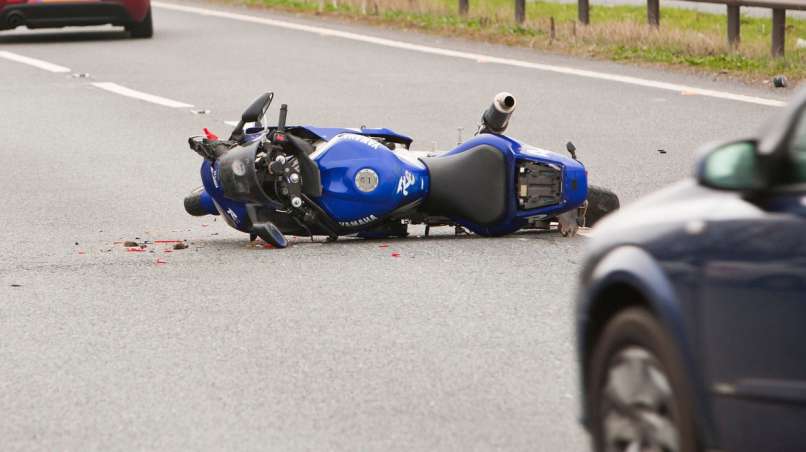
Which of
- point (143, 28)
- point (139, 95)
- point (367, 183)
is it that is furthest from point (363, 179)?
point (143, 28)

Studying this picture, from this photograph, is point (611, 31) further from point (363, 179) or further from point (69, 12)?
point (363, 179)

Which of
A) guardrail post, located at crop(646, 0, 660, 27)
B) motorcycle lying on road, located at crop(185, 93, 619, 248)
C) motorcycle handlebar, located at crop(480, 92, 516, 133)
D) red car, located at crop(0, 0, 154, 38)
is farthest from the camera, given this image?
red car, located at crop(0, 0, 154, 38)

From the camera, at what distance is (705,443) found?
14.5ft

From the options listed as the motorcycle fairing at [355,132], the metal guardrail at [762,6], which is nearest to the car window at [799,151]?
the motorcycle fairing at [355,132]

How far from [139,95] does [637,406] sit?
13.9 metres

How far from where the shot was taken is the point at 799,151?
4.44 meters

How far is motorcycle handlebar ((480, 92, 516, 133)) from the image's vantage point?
9.65 metres

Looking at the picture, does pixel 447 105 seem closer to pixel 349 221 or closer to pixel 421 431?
pixel 349 221

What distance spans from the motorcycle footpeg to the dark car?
4.65 m

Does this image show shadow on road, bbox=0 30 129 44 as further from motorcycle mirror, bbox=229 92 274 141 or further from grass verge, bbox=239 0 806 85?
motorcycle mirror, bbox=229 92 274 141

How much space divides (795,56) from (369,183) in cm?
968

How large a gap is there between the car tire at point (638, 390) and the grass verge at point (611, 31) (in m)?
12.6

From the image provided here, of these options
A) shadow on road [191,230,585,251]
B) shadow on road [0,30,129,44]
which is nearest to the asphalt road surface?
shadow on road [191,230,585,251]

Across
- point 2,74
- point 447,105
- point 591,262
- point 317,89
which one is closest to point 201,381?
point 591,262
